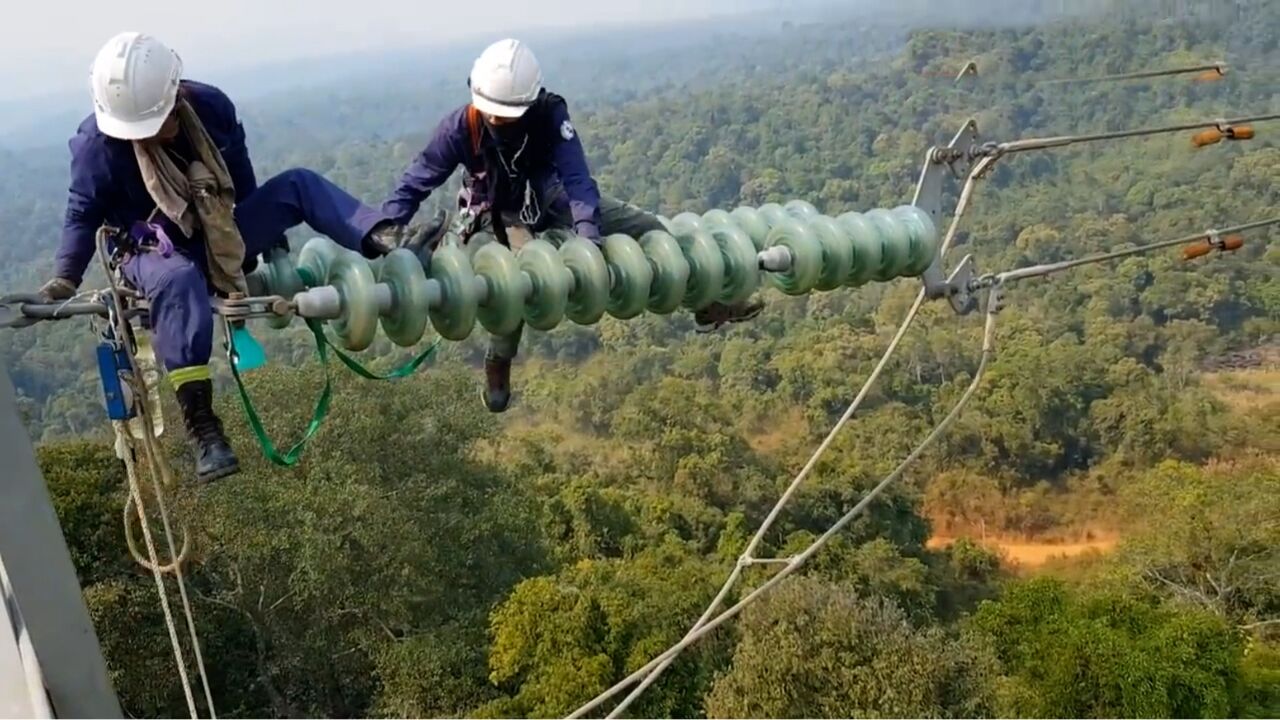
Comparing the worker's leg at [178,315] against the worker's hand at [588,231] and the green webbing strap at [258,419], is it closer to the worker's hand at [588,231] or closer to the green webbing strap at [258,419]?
the green webbing strap at [258,419]

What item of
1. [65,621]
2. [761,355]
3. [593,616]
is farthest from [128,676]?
[761,355]

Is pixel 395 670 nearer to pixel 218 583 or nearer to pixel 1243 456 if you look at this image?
pixel 218 583

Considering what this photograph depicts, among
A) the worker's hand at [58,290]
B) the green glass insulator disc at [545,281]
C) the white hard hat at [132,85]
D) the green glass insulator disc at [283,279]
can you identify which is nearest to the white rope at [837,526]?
the green glass insulator disc at [545,281]

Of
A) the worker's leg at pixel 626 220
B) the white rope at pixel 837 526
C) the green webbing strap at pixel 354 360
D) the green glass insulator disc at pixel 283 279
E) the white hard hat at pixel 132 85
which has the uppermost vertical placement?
the white hard hat at pixel 132 85

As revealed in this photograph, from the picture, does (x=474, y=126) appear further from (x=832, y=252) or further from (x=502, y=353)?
(x=832, y=252)

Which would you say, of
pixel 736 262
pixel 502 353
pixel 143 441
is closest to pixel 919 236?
A: pixel 736 262

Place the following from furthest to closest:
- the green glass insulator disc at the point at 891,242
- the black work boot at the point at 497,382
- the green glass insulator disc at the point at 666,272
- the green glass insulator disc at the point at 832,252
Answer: the black work boot at the point at 497,382 < the green glass insulator disc at the point at 891,242 < the green glass insulator disc at the point at 832,252 < the green glass insulator disc at the point at 666,272
